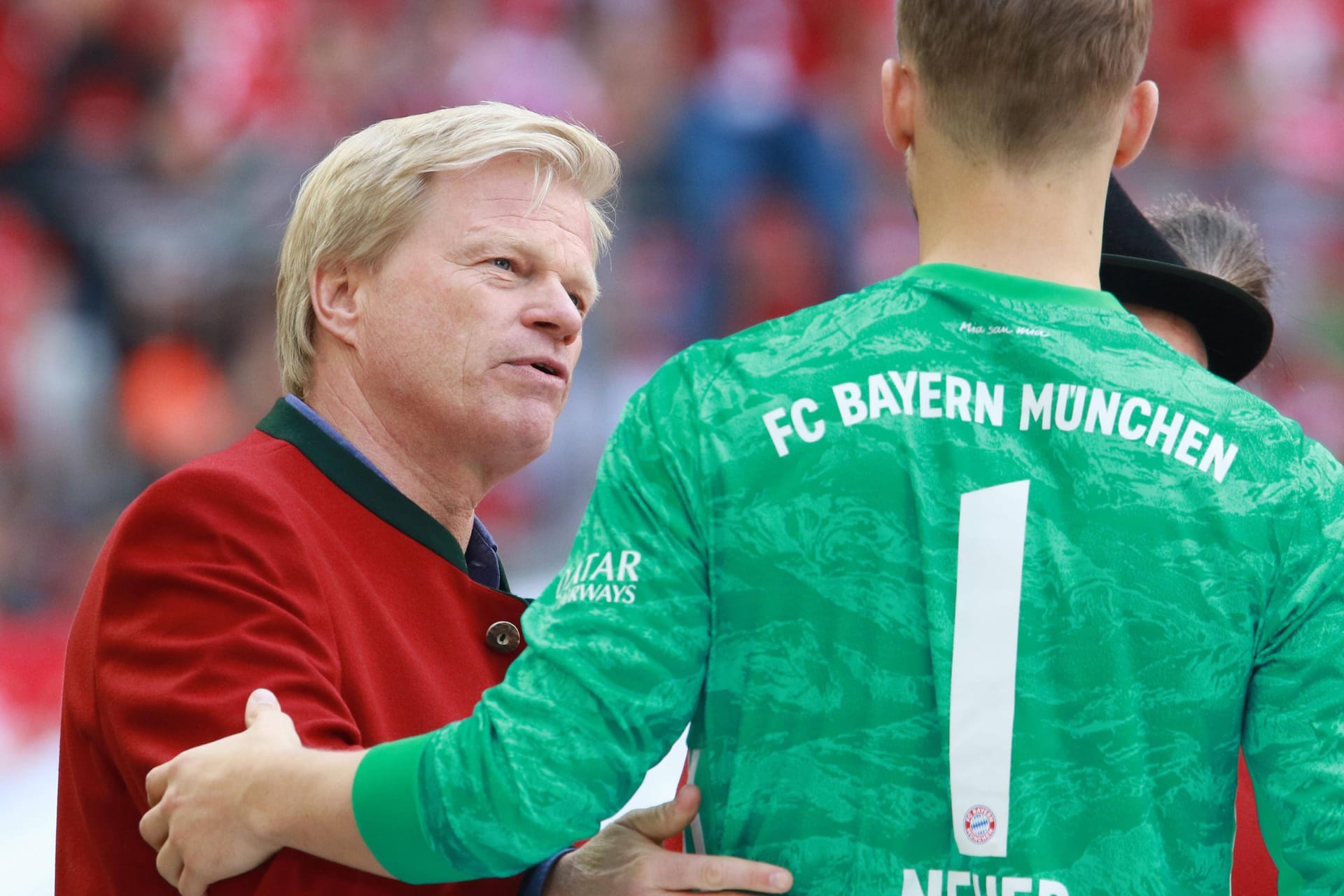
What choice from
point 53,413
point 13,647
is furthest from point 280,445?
point 53,413

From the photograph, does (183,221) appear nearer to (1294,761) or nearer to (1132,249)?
(1132,249)

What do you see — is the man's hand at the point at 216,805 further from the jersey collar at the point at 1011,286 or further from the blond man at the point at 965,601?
the jersey collar at the point at 1011,286

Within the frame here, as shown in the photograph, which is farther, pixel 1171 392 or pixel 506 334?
pixel 506 334

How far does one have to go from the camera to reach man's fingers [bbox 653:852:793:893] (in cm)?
128

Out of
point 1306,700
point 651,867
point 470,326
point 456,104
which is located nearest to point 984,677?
point 1306,700

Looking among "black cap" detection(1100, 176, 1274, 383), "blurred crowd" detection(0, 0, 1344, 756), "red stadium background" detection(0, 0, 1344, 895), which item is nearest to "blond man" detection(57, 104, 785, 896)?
"black cap" detection(1100, 176, 1274, 383)

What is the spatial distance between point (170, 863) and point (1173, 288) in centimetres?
144

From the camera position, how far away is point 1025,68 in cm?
129

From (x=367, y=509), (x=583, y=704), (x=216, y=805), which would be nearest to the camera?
(x=583, y=704)

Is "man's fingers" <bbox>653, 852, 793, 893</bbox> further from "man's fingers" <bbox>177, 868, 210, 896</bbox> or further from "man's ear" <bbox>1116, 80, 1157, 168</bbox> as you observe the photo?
"man's ear" <bbox>1116, 80, 1157, 168</bbox>

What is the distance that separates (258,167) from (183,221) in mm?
426

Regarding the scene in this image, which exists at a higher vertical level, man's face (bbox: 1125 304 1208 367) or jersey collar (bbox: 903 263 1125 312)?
man's face (bbox: 1125 304 1208 367)

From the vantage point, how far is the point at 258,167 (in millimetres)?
6895

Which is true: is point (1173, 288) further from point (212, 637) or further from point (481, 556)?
point (212, 637)
